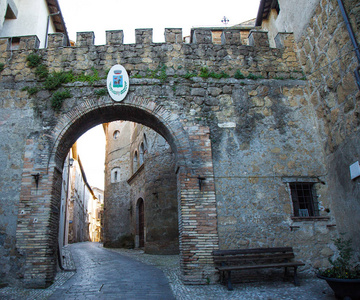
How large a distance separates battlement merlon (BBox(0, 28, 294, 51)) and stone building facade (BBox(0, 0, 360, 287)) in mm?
34

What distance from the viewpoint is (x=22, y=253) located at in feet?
19.3

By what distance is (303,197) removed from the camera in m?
6.66

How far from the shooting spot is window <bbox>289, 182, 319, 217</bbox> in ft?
21.6

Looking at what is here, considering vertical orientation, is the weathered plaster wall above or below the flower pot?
above

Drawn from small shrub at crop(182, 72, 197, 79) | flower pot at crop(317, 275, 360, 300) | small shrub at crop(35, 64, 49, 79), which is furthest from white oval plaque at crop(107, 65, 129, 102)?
flower pot at crop(317, 275, 360, 300)

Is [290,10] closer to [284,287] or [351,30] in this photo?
[351,30]

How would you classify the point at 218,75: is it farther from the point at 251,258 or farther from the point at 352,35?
the point at 251,258

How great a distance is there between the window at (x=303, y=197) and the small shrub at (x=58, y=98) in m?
5.52

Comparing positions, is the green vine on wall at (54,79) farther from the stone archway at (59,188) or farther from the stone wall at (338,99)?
the stone wall at (338,99)

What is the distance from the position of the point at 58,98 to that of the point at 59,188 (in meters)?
2.08

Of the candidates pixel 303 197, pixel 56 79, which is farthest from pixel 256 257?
pixel 56 79

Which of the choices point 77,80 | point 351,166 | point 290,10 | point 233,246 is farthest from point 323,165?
point 77,80

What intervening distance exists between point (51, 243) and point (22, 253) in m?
0.54

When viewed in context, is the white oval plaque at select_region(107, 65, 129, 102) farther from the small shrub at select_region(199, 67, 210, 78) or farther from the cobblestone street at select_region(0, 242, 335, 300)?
the cobblestone street at select_region(0, 242, 335, 300)
